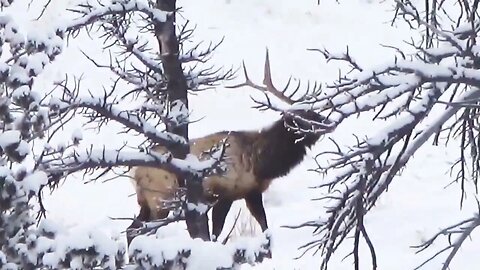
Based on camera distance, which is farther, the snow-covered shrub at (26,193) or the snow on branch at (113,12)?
the snow on branch at (113,12)

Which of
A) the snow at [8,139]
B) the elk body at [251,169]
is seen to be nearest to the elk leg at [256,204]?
the elk body at [251,169]

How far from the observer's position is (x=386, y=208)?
1126cm

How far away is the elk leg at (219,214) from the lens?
30.5ft

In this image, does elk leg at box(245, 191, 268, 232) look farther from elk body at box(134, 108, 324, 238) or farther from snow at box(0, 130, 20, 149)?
snow at box(0, 130, 20, 149)

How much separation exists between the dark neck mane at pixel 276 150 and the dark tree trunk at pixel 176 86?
3.34 metres

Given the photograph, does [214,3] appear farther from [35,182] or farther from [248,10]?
Result: [35,182]

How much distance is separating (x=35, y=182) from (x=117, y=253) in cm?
41

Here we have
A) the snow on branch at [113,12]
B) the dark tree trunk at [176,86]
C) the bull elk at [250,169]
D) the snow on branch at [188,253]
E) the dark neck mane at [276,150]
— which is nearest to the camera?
the snow on branch at [188,253]

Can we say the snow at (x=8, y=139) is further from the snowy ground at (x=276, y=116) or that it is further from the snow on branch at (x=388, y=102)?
the snow on branch at (x=388, y=102)

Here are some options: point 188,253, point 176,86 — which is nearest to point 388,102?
point 188,253

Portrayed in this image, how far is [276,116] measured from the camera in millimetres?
14305

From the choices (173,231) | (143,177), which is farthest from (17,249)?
(143,177)

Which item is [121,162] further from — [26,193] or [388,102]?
[26,193]

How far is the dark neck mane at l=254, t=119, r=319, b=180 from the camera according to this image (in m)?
9.45
